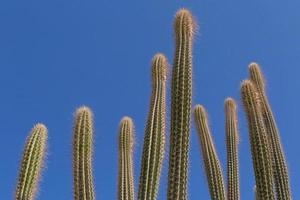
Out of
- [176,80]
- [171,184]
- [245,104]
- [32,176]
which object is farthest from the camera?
[245,104]

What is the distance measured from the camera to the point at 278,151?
843 centimetres

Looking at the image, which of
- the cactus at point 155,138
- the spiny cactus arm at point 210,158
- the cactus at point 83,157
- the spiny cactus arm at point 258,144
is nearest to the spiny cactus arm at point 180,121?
the cactus at point 155,138

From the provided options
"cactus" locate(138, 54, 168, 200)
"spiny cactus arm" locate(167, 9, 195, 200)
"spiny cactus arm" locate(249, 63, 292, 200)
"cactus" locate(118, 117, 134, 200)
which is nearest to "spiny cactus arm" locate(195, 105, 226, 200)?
"spiny cactus arm" locate(249, 63, 292, 200)

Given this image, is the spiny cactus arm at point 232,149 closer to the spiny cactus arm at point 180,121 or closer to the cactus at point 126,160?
the cactus at point 126,160

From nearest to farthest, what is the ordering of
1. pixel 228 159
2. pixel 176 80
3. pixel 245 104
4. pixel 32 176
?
pixel 176 80
pixel 32 176
pixel 245 104
pixel 228 159

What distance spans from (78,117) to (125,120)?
1244 millimetres

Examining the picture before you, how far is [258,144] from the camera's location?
787 cm

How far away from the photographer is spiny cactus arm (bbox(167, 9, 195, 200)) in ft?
20.7

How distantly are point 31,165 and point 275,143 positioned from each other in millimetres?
3979

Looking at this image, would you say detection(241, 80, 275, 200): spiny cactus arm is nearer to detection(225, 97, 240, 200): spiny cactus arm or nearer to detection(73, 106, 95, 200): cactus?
detection(225, 97, 240, 200): spiny cactus arm

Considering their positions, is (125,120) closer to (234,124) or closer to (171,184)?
(234,124)

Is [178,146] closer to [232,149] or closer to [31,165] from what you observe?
[31,165]

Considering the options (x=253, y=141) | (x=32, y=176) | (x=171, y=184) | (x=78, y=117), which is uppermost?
(x=78, y=117)

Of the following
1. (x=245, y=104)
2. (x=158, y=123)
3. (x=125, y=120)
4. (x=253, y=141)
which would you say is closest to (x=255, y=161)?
(x=253, y=141)
